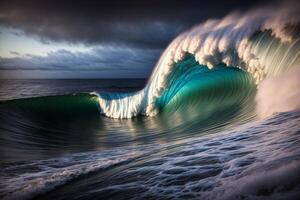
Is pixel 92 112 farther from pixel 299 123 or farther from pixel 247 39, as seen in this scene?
pixel 299 123

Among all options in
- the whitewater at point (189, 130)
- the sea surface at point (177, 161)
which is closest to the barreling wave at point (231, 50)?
the whitewater at point (189, 130)

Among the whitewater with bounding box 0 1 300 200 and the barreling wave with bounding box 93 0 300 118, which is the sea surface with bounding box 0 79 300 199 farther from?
the barreling wave with bounding box 93 0 300 118

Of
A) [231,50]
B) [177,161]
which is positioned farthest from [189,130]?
[177,161]

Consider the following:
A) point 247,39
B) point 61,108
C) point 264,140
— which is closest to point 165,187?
point 264,140

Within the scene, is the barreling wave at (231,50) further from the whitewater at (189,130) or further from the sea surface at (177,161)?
the sea surface at (177,161)

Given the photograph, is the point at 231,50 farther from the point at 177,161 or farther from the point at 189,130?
the point at 177,161

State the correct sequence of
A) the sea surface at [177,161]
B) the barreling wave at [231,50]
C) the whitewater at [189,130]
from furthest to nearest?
the barreling wave at [231,50] < the whitewater at [189,130] < the sea surface at [177,161]

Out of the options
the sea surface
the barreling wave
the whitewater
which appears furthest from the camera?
the barreling wave

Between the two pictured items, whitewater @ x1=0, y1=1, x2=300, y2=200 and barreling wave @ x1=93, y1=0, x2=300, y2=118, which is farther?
barreling wave @ x1=93, y1=0, x2=300, y2=118

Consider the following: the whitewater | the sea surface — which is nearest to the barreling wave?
the whitewater
